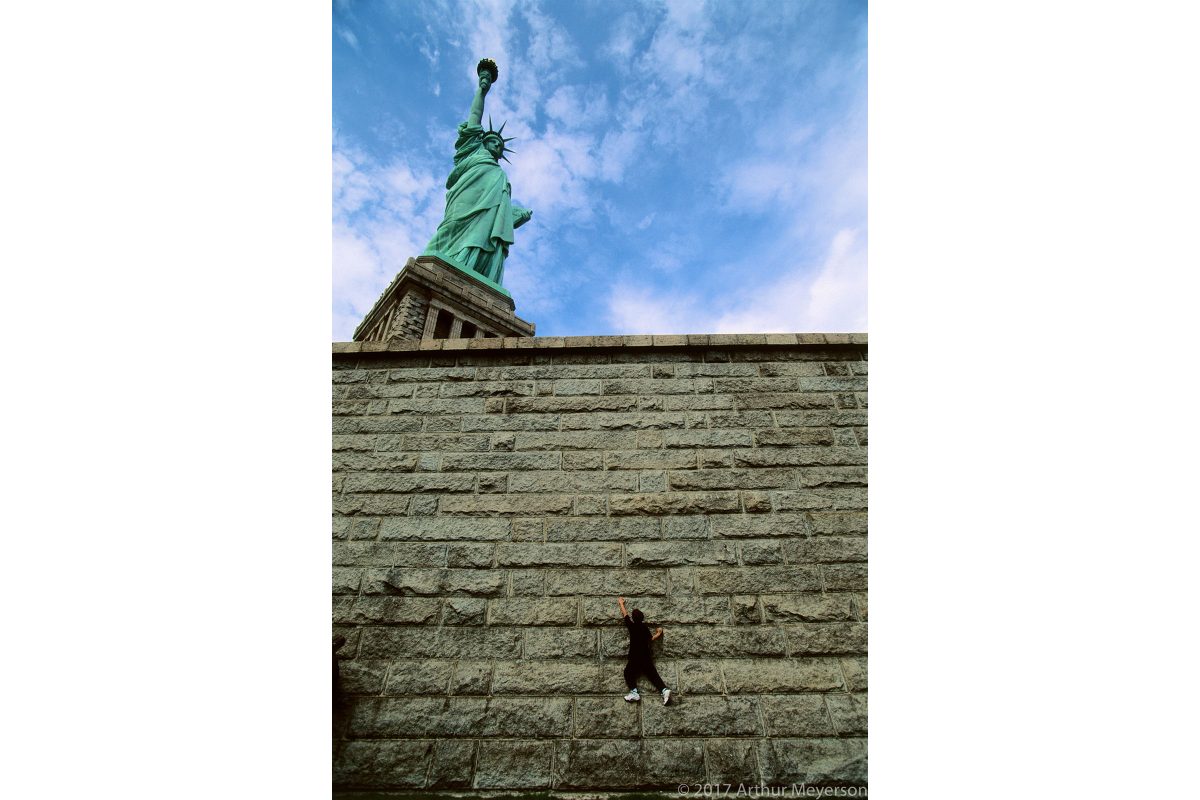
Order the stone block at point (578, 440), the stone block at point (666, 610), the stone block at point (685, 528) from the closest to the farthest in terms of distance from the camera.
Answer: the stone block at point (666, 610) → the stone block at point (685, 528) → the stone block at point (578, 440)

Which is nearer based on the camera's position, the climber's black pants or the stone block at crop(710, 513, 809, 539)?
the climber's black pants

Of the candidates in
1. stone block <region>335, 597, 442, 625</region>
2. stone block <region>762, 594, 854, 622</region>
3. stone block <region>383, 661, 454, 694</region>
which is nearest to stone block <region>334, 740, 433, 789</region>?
stone block <region>383, 661, 454, 694</region>

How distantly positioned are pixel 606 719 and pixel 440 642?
1377 millimetres

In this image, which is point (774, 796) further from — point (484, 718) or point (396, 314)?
point (396, 314)

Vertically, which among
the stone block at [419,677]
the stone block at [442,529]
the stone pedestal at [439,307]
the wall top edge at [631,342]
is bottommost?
the stone block at [419,677]

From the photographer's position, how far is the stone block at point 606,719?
13.2 feet

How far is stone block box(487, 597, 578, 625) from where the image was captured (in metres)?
4.48

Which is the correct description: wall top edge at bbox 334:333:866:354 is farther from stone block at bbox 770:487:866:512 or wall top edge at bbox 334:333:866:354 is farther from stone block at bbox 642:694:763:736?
stone block at bbox 642:694:763:736

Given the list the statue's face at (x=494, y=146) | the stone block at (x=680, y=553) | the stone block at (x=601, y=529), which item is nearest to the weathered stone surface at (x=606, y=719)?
the stone block at (x=680, y=553)

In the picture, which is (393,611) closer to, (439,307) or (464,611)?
(464,611)

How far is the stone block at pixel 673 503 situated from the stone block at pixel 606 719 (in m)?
1.45

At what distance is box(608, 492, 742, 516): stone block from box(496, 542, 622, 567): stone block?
35cm

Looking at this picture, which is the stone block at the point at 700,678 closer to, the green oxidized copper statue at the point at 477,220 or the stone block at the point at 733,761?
the stone block at the point at 733,761

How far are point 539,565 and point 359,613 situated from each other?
1.45 meters
